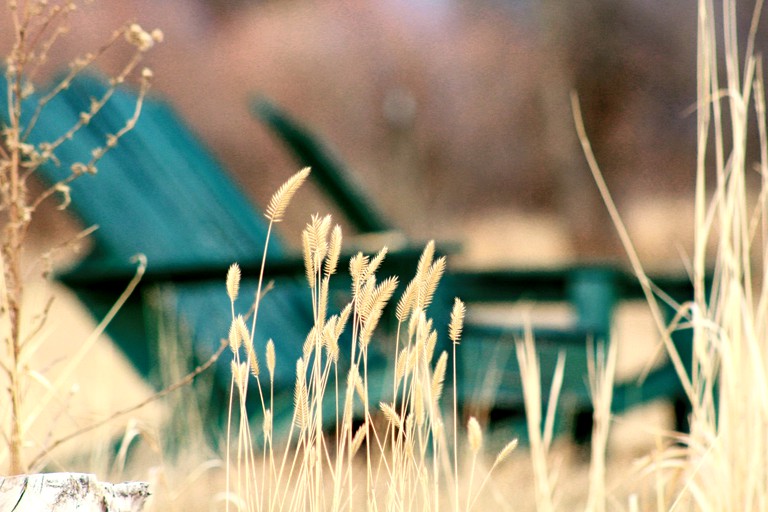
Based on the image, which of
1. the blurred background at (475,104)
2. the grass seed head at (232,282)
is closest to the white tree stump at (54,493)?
the grass seed head at (232,282)

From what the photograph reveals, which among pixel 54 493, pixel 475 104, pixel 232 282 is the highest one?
pixel 475 104

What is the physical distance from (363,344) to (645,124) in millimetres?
7642

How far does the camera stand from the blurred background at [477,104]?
25.0 feet

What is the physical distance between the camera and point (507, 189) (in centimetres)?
816

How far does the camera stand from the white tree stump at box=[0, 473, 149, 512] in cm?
69

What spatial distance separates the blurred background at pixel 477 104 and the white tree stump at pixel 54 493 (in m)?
6.74

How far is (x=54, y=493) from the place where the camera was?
0.70 meters

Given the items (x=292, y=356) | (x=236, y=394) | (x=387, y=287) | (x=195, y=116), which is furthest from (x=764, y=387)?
(x=195, y=116)

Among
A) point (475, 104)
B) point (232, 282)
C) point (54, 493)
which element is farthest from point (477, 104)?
point (54, 493)

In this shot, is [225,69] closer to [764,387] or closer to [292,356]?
[292,356]

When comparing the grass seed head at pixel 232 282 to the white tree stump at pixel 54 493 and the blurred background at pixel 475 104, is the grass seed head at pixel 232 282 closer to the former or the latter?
the white tree stump at pixel 54 493

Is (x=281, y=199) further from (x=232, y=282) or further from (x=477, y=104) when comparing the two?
(x=477, y=104)

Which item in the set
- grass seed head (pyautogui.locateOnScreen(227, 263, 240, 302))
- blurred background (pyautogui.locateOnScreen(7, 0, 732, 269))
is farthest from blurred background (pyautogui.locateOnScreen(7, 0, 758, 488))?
grass seed head (pyautogui.locateOnScreen(227, 263, 240, 302))

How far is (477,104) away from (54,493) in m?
7.70
